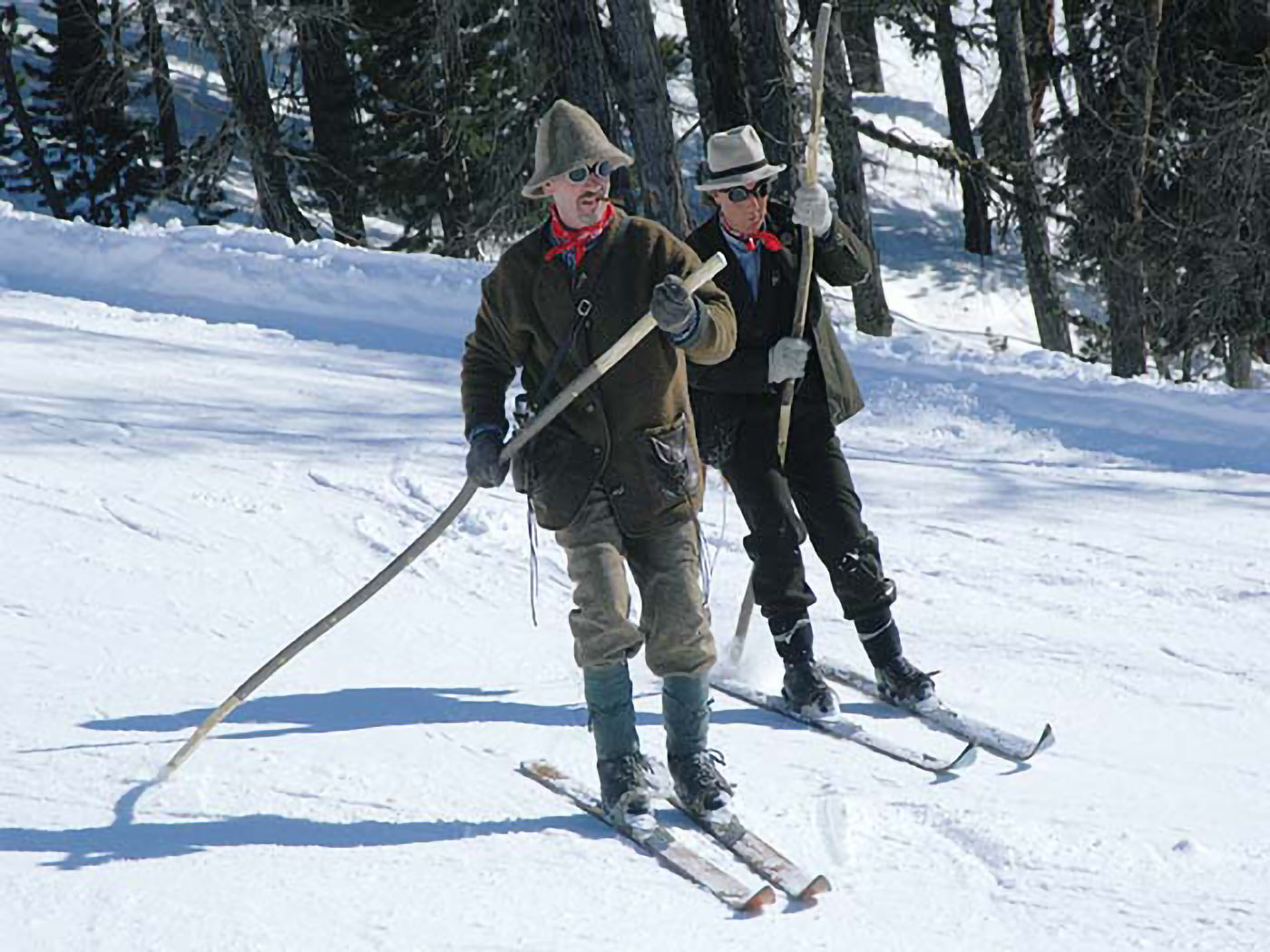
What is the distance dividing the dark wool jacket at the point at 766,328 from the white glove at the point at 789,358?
92 mm

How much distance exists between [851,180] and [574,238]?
12510mm

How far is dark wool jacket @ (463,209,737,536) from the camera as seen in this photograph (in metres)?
4.46

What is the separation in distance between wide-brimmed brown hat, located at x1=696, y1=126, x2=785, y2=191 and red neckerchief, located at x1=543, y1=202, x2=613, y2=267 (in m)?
0.91

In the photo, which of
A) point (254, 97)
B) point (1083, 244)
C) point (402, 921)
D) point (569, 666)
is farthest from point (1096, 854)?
point (254, 97)

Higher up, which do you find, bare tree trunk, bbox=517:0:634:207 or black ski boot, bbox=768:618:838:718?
bare tree trunk, bbox=517:0:634:207

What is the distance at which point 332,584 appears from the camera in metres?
6.85

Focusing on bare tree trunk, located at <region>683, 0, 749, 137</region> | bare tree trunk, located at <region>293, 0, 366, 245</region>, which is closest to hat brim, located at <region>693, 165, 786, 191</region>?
bare tree trunk, located at <region>683, 0, 749, 137</region>

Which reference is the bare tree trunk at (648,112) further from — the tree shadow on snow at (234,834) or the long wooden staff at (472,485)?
the tree shadow on snow at (234,834)

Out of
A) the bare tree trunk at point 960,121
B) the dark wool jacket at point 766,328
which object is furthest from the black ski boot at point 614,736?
the bare tree trunk at point 960,121

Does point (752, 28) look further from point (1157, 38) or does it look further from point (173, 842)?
point (173, 842)

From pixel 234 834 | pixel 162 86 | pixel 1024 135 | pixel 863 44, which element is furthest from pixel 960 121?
pixel 234 834

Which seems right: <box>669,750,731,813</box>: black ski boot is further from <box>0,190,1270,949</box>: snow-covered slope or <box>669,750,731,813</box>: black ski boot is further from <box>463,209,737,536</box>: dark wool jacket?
<box>463,209,737,536</box>: dark wool jacket

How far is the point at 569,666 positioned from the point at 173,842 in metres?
2.07

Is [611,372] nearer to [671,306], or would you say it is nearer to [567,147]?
[671,306]
